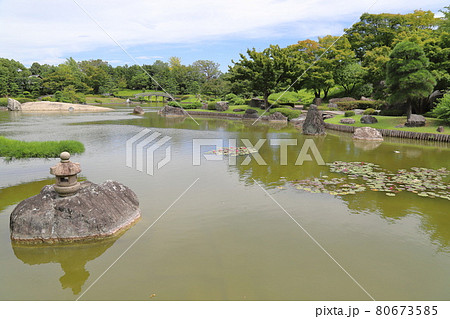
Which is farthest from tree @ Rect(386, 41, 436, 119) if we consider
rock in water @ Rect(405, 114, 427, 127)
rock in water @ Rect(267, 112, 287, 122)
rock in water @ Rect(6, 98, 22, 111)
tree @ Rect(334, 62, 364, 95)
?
rock in water @ Rect(6, 98, 22, 111)

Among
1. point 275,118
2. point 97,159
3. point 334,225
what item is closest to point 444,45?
point 275,118

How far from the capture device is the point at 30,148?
32.4 ft

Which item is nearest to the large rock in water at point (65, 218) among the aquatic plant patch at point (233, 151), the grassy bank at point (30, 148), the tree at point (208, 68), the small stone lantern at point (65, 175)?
the small stone lantern at point (65, 175)

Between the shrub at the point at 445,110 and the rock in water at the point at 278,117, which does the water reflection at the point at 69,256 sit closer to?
the shrub at the point at 445,110

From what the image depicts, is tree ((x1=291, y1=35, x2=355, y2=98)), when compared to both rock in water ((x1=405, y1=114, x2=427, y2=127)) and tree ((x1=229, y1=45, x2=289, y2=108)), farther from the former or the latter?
rock in water ((x1=405, y1=114, x2=427, y2=127))

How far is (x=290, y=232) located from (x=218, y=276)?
2.25m

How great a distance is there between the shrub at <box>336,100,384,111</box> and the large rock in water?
30.5 metres

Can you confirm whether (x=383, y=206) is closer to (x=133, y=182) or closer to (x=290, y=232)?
(x=290, y=232)

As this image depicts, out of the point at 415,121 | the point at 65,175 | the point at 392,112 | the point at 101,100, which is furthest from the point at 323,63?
the point at 101,100

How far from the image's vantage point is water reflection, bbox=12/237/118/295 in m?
4.98

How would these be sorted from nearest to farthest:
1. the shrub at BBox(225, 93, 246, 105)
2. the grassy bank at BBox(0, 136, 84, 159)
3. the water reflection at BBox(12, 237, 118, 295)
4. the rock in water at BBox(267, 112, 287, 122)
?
1. the water reflection at BBox(12, 237, 118, 295)
2. the grassy bank at BBox(0, 136, 84, 159)
3. the rock in water at BBox(267, 112, 287, 122)
4. the shrub at BBox(225, 93, 246, 105)

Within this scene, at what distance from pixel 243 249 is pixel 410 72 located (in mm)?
20974

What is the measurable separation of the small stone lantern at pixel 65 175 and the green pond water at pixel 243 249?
1.10 meters

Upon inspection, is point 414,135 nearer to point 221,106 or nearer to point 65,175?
point 65,175
